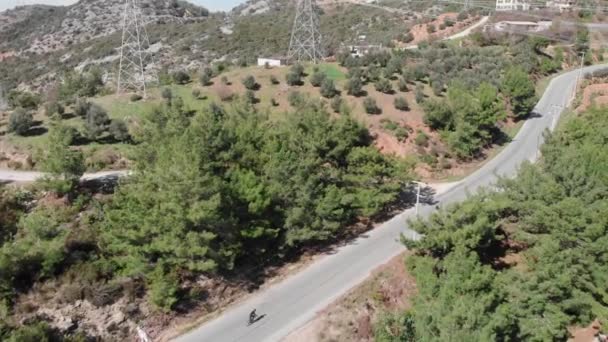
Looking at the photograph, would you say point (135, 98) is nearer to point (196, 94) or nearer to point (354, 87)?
point (196, 94)

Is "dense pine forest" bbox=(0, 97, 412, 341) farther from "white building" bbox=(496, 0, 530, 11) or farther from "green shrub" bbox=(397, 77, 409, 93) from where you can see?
"white building" bbox=(496, 0, 530, 11)

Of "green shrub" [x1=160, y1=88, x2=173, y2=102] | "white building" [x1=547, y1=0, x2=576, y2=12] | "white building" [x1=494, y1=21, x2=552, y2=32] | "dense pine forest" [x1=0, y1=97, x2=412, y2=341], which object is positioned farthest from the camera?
"white building" [x1=547, y1=0, x2=576, y2=12]

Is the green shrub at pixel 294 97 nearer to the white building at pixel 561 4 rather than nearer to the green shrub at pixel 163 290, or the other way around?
the green shrub at pixel 163 290

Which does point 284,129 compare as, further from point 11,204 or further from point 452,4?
point 452,4

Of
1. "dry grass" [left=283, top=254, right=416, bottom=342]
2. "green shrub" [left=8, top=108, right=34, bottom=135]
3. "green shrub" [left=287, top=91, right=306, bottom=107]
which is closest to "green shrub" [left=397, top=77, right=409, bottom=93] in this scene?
"green shrub" [left=287, top=91, right=306, bottom=107]

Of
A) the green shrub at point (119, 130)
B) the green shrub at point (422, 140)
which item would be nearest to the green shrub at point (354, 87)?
the green shrub at point (422, 140)

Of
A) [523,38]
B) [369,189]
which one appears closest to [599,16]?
[523,38]
